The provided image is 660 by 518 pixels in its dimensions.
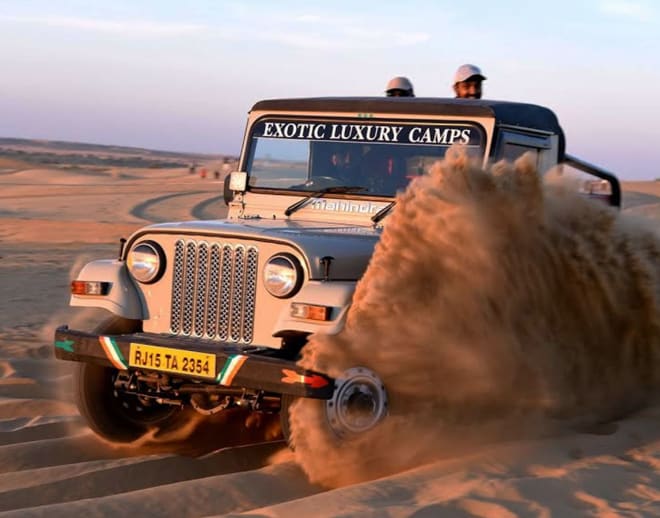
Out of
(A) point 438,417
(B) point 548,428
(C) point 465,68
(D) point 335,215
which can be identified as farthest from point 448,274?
(C) point 465,68

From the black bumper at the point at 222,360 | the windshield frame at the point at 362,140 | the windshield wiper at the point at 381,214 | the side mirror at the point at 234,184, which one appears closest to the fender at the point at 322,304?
the black bumper at the point at 222,360

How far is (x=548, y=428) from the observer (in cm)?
559

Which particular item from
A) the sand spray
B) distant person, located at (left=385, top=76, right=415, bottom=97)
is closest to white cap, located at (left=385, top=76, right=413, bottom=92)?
distant person, located at (left=385, top=76, right=415, bottom=97)

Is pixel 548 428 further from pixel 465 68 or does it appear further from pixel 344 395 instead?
pixel 465 68

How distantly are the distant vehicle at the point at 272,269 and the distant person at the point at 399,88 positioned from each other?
134 cm

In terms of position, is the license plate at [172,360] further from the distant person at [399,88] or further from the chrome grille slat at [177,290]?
the distant person at [399,88]

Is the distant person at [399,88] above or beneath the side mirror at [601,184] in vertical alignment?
above

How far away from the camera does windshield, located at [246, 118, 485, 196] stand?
6.40 m

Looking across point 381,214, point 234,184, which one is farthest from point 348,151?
point 234,184

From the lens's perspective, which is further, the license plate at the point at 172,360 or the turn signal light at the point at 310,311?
A: the license plate at the point at 172,360

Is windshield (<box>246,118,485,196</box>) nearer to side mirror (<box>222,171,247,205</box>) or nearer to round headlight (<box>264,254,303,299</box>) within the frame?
side mirror (<box>222,171,247,205</box>)

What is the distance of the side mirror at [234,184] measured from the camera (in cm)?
719

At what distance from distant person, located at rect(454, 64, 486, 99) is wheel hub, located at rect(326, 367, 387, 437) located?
3696 mm

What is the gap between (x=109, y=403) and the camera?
6.20 meters
